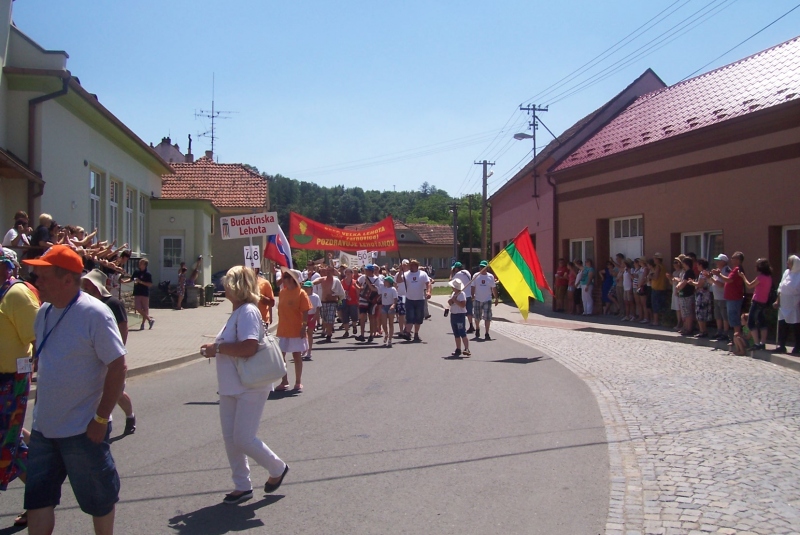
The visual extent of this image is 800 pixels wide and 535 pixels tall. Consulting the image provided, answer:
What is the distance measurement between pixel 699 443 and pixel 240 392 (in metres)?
4.31

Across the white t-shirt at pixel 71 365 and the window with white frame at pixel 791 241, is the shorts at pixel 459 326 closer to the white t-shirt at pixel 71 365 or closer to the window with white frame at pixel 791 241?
the window with white frame at pixel 791 241

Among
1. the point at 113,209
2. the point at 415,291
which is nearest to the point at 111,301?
the point at 415,291

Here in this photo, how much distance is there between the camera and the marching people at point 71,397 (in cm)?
384

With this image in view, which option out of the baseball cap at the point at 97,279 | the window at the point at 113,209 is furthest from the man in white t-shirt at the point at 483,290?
the window at the point at 113,209

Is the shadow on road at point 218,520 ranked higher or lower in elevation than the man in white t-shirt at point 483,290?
lower

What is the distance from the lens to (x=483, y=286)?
1566 centimetres

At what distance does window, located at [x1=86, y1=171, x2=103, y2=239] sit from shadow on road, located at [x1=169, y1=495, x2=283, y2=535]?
16.4 metres

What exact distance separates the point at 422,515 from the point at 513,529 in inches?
25.3

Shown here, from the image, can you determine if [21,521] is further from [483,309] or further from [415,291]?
[483,309]

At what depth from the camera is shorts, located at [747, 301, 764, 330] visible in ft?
41.2

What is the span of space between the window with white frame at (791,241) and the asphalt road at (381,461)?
7.71 metres

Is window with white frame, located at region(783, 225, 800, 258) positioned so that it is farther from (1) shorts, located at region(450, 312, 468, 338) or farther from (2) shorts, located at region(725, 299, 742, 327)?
(1) shorts, located at region(450, 312, 468, 338)

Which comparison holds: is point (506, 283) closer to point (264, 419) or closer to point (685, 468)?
point (264, 419)

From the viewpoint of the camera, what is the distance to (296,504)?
519 cm
